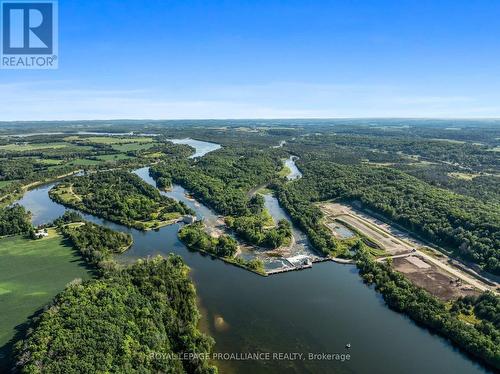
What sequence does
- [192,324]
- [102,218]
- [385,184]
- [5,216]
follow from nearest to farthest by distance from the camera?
[192,324] < [5,216] < [102,218] < [385,184]

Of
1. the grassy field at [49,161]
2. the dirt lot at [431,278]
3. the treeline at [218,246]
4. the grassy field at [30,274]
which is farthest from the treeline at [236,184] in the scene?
the grassy field at [49,161]

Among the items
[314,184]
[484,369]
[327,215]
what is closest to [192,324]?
[484,369]

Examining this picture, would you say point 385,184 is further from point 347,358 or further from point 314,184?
point 347,358

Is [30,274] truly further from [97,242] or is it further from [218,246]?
[218,246]

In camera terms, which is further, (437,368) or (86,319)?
(437,368)

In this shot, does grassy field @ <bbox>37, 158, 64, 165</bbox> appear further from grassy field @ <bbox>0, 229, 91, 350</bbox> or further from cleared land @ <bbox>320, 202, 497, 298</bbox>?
cleared land @ <bbox>320, 202, 497, 298</bbox>

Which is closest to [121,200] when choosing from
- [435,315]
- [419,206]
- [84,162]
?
[419,206]

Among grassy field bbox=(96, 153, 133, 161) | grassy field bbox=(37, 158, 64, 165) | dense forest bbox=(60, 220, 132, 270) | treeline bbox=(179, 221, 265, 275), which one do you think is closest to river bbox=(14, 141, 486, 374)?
treeline bbox=(179, 221, 265, 275)

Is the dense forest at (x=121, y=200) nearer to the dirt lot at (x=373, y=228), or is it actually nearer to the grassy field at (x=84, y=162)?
the dirt lot at (x=373, y=228)
